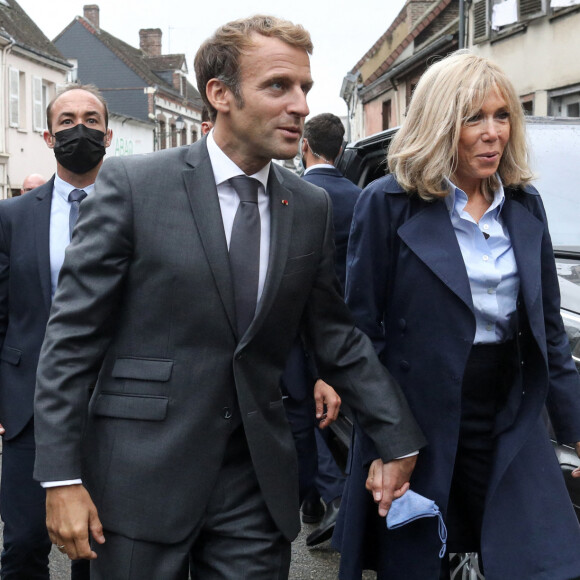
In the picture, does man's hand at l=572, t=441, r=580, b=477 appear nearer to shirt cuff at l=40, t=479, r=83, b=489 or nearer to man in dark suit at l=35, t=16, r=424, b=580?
man in dark suit at l=35, t=16, r=424, b=580

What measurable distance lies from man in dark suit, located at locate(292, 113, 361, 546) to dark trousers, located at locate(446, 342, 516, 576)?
6.01 feet

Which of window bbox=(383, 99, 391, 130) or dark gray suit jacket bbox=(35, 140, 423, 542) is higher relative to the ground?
window bbox=(383, 99, 391, 130)

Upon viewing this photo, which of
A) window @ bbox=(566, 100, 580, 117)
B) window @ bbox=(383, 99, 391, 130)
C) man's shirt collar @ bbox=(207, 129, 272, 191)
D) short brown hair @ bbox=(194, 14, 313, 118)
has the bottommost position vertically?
man's shirt collar @ bbox=(207, 129, 272, 191)

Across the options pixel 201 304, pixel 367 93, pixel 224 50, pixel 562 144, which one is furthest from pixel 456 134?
pixel 367 93

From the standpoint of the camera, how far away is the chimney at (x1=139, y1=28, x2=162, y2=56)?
66125 millimetres

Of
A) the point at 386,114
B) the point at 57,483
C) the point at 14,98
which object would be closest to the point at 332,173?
the point at 57,483

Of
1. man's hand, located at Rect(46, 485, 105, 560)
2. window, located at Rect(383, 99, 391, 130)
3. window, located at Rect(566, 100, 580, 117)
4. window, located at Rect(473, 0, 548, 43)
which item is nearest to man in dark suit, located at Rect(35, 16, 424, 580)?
man's hand, located at Rect(46, 485, 105, 560)

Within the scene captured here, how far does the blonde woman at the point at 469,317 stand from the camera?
122 inches

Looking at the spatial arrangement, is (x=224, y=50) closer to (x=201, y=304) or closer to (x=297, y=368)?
(x=201, y=304)

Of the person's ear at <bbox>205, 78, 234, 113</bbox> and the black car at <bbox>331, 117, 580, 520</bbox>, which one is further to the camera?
the black car at <bbox>331, 117, 580, 520</bbox>

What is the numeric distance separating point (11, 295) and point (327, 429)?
7.92 ft

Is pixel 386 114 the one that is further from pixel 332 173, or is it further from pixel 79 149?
pixel 79 149

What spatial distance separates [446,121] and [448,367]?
29.6 inches

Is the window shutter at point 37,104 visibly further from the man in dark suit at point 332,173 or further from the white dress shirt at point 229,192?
the white dress shirt at point 229,192
